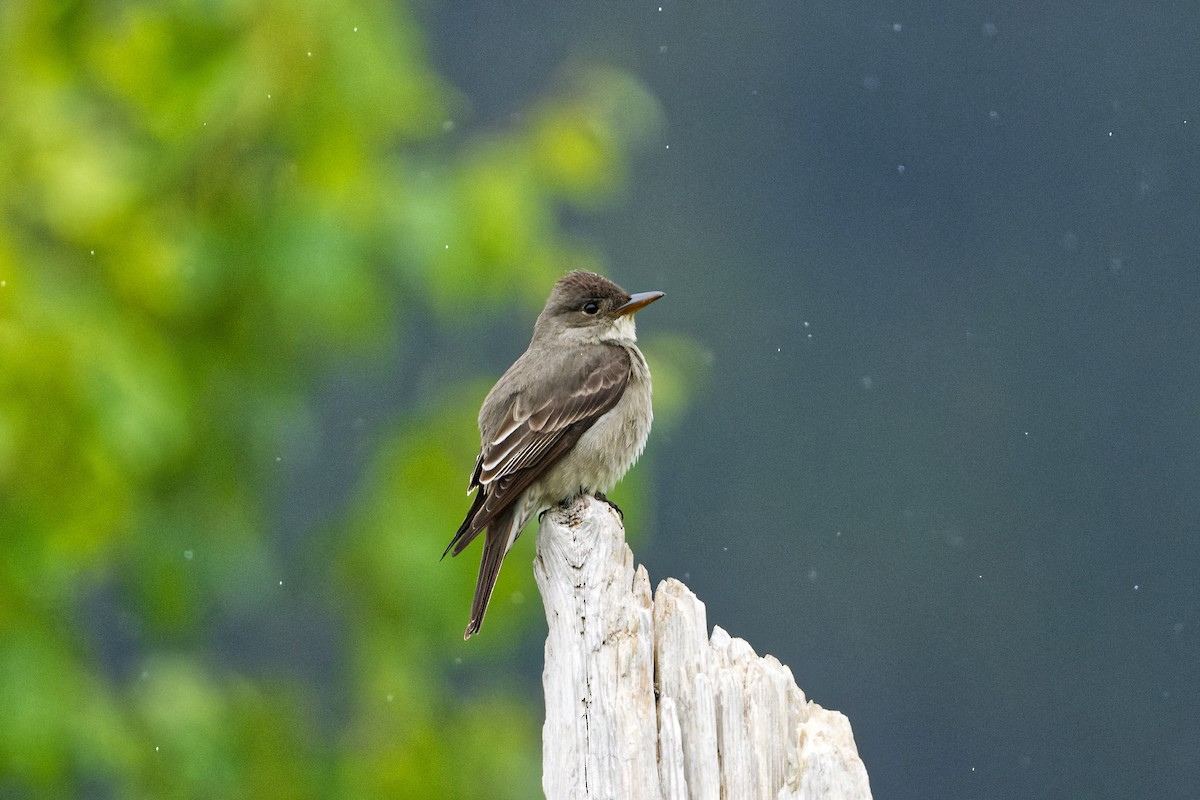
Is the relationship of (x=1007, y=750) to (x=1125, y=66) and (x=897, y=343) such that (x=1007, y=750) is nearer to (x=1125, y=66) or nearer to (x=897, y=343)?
(x=897, y=343)

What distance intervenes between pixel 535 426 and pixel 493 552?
0.47 metres

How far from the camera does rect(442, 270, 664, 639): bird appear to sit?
618 centimetres

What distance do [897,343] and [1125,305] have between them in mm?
3961

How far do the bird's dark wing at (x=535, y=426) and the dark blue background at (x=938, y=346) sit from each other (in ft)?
63.1

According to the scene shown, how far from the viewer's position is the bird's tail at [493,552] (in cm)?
592

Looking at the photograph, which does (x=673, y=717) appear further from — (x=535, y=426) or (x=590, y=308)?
(x=590, y=308)

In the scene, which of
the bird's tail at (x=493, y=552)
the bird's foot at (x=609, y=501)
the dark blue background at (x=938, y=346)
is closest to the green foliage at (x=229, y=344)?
the bird's foot at (x=609, y=501)

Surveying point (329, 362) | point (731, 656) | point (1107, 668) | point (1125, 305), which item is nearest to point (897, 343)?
point (1125, 305)

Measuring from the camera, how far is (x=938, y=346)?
31.0 meters

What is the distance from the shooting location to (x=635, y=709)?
15.8 feet

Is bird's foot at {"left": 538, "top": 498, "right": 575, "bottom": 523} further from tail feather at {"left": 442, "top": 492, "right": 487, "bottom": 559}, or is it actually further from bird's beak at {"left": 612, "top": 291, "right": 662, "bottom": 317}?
bird's beak at {"left": 612, "top": 291, "right": 662, "bottom": 317}

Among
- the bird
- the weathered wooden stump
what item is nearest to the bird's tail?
the bird

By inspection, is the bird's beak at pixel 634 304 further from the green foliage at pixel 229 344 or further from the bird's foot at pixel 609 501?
the bird's foot at pixel 609 501

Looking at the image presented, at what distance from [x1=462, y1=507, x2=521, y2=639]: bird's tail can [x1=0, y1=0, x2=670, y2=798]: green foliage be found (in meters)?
0.72
